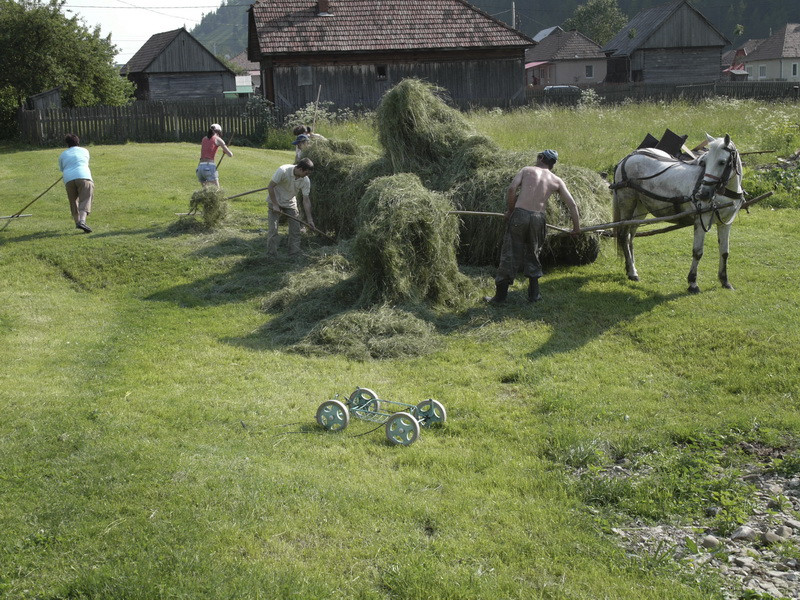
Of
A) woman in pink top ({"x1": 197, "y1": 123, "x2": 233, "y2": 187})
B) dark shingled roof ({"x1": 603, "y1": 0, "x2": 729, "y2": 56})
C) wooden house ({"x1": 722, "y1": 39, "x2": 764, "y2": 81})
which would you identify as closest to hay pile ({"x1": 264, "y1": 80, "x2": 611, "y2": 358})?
woman in pink top ({"x1": 197, "y1": 123, "x2": 233, "y2": 187})

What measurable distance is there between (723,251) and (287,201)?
705cm

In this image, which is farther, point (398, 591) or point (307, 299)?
point (307, 299)

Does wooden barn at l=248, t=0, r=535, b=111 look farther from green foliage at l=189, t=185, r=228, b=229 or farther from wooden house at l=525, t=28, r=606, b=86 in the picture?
wooden house at l=525, t=28, r=606, b=86

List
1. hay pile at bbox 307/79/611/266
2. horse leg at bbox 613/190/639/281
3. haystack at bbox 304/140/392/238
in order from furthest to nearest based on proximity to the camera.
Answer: haystack at bbox 304/140/392/238
hay pile at bbox 307/79/611/266
horse leg at bbox 613/190/639/281

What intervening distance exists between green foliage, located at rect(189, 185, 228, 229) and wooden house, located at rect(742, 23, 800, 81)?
221 ft

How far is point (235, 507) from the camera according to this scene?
5.86 meters

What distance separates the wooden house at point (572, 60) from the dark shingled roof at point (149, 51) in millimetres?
36177

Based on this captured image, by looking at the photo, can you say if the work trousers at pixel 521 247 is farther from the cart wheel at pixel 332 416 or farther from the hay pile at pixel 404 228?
the cart wheel at pixel 332 416

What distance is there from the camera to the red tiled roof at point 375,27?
32.9 m

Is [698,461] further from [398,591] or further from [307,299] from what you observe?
[307,299]

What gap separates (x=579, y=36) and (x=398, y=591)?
250 ft

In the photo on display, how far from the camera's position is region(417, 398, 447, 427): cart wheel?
7.39 meters

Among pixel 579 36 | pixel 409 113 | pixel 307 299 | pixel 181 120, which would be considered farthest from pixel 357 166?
pixel 579 36

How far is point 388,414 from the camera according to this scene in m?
7.50
